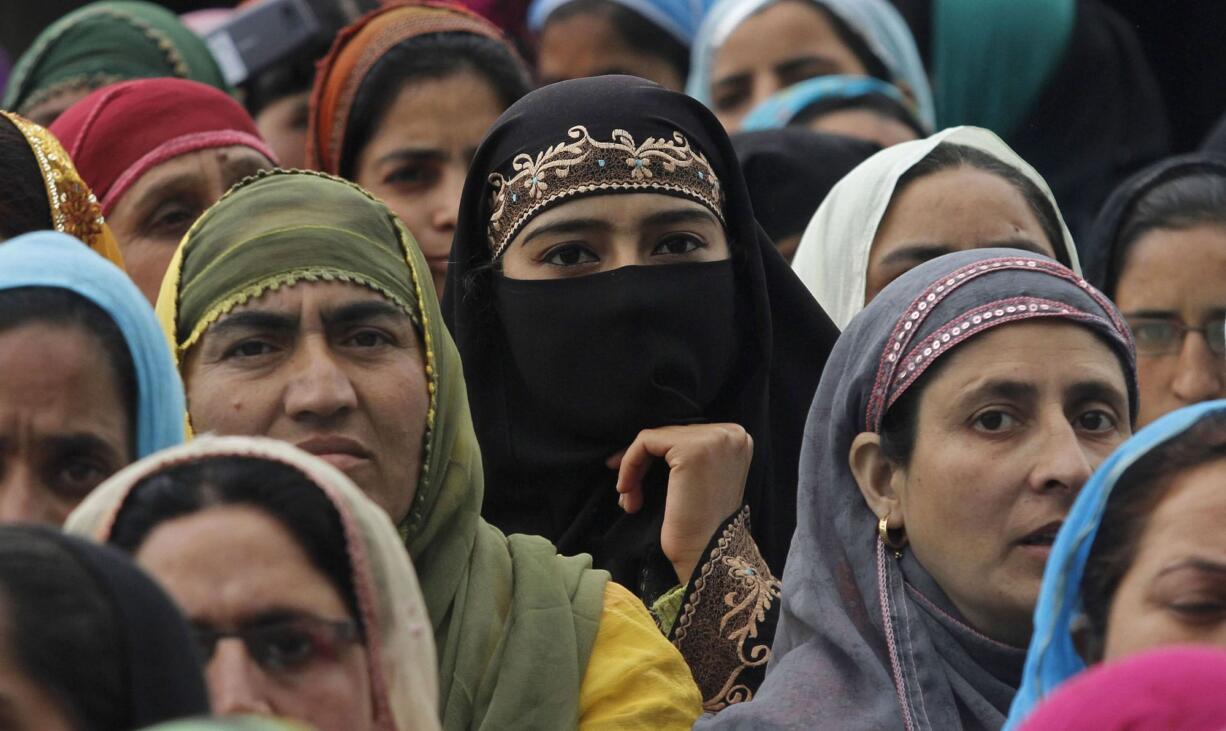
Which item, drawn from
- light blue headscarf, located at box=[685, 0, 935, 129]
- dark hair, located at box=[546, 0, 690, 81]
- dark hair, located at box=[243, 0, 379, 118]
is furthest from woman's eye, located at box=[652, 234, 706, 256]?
dark hair, located at box=[546, 0, 690, 81]

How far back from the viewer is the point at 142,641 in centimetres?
232

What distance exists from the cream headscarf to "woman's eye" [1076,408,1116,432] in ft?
4.40

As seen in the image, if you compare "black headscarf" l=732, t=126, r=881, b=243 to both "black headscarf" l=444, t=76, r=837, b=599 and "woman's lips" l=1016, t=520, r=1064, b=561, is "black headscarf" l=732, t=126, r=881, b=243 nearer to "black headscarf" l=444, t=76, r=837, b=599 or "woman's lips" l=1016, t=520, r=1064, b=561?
"black headscarf" l=444, t=76, r=837, b=599

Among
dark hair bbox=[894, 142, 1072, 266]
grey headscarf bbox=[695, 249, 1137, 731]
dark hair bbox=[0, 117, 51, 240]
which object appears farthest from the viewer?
dark hair bbox=[894, 142, 1072, 266]

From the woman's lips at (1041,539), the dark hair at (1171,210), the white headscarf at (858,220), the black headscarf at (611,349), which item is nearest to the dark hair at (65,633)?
the woman's lips at (1041,539)

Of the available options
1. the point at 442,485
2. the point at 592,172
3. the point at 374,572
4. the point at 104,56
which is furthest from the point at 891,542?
the point at 104,56

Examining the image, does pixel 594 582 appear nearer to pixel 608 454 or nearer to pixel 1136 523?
pixel 608 454

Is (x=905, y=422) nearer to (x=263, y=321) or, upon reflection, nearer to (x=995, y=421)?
(x=995, y=421)

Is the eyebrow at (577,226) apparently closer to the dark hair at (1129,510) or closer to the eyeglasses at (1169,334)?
the eyeglasses at (1169,334)

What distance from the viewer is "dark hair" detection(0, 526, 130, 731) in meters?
2.29

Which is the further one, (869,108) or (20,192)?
(869,108)

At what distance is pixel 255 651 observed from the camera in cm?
272

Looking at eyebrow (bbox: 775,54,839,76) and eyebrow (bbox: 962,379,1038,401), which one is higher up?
eyebrow (bbox: 775,54,839,76)

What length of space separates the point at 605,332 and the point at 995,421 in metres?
0.95
